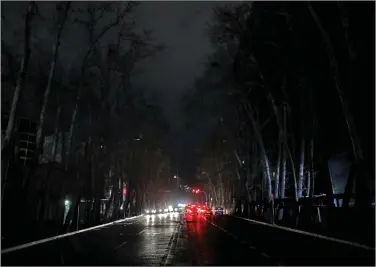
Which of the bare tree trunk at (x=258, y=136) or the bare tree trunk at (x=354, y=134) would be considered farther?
the bare tree trunk at (x=258, y=136)

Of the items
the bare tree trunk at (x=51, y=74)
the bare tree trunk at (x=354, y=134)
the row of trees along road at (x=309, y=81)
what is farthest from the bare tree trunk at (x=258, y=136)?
the bare tree trunk at (x=51, y=74)

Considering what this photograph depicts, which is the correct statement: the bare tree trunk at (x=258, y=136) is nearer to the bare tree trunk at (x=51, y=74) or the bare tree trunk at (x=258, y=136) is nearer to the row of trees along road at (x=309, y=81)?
the row of trees along road at (x=309, y=81)

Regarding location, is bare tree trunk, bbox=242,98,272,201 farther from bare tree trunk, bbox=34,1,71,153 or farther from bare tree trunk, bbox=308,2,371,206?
bare tree trunk, bbox=34,1,71,153

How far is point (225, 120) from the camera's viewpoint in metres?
55.8

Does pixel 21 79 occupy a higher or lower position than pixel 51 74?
lower

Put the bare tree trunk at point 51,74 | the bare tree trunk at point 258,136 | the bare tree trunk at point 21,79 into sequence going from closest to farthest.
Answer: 1. the bare tree trunk at point 21,79
2. the bare tree trunk at point 51,74
3. the bare tree trunk at point 258,136

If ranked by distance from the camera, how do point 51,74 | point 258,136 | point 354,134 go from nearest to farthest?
1. point 354,134
2. point 51,74
3. point 258,136

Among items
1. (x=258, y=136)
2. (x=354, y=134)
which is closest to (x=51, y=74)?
(x=354, y=134)

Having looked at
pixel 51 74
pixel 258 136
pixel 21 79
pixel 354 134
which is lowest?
pixel 354 134

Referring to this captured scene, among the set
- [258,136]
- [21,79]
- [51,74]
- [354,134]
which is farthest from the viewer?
[258,136]

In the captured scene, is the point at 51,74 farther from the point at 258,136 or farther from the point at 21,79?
the point at 258,136

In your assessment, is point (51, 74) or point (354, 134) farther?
point (51, 74)

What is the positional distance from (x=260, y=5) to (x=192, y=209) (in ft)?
223

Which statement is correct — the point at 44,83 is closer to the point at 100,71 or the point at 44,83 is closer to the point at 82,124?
the point at 100,71
